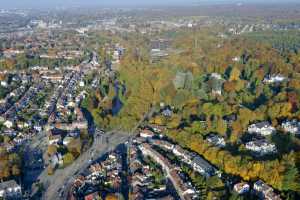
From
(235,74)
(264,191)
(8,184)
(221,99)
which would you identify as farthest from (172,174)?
(235,74)

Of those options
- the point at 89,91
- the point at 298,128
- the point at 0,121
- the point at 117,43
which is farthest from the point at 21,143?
the point at 117,43

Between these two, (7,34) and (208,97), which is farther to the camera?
(7,34)

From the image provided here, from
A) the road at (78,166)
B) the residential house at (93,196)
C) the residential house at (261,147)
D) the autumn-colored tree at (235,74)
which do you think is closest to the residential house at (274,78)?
the autumn-colored tree at (235,74)

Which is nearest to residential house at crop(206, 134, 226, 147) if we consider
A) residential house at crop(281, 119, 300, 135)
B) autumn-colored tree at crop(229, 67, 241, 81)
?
residential house at crop(281, 119, 300, 135)

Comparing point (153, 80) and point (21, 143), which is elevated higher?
point (153, 80)

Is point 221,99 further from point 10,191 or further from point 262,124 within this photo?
point 10,191

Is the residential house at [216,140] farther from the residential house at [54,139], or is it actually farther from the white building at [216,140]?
the residential house at [54,139]

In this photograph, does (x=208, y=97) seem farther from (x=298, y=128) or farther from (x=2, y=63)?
(x=2, y=63)

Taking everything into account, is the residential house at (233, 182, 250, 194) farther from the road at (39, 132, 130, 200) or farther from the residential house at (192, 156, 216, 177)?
the road at (39, 132, 130, 200)
